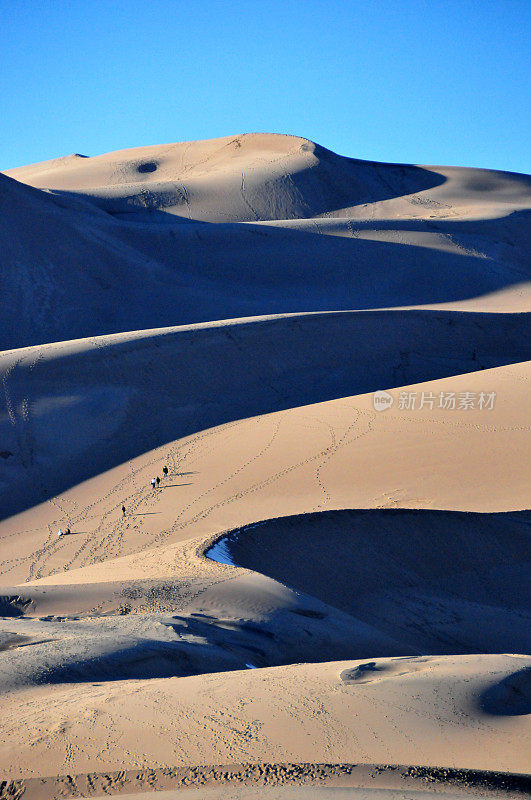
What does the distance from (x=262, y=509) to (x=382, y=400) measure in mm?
4304

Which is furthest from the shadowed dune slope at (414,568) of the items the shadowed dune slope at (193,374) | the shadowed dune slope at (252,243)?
the shadowed dune slope at (252,243)

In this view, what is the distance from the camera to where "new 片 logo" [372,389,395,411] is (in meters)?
12.7

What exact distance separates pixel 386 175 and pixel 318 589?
32.9 m

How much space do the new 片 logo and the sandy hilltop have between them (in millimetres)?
138

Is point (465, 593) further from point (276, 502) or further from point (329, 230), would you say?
point (329, 230)

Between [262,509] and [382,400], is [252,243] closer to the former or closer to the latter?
[382,400]

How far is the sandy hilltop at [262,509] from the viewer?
3.04 metres

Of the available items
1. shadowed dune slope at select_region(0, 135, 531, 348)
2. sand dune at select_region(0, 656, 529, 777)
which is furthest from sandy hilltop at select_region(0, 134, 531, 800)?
shadowed dune slope at select_region(0, 135, 531, 348)

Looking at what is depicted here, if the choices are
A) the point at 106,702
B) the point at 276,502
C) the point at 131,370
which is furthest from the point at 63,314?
the point at 106,702

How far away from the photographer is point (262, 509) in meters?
9.53

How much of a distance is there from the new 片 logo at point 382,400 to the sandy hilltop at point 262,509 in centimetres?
14

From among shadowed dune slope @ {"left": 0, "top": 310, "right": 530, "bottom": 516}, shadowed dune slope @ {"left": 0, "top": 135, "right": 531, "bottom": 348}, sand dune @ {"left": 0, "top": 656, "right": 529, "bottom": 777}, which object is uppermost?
shadowed dune slope @ {"left": 0, "top": 135, "right": 531, "bottom": 348}

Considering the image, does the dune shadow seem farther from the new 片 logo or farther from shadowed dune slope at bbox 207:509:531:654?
the new 片 logo

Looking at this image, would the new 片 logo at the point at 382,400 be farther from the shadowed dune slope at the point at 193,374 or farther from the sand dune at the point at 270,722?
the sand dune at the point at 270,722
